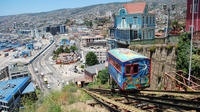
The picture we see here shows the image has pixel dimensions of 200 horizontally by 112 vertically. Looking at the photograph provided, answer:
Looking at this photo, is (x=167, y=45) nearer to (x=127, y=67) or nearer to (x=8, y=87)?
(x=127, y=67)

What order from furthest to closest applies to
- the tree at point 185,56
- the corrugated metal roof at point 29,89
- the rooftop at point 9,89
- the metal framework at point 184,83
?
the corrugated metal roof at point 29,89
the rooftop at point 9,89
the tree at point 185,56
the metal framework at point 184,83

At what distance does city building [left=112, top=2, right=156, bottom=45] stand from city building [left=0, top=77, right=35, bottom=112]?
1756cm

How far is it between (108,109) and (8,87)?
22170 mm

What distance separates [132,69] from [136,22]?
11.5m

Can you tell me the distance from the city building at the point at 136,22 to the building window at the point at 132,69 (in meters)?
9.75

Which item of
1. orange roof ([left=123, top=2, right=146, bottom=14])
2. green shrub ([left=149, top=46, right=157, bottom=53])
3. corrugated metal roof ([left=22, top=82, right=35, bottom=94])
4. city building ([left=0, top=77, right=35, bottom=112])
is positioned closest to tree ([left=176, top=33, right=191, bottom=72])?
green shrub ([left=149, top=46, right=157, bottom=53])

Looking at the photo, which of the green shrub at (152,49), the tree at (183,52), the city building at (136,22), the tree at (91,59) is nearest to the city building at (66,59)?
the tree at (91,59)

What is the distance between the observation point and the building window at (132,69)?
334 inches

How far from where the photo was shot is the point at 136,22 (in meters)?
18.8

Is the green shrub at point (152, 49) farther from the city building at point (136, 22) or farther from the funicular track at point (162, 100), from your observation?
the funicular track at point (162, 100)

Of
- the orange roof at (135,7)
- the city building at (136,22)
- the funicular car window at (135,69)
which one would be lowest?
the funicular car window at (135,69)

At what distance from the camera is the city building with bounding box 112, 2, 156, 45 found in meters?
18.6

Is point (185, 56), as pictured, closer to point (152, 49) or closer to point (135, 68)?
point (152, 49)

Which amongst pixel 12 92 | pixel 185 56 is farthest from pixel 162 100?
pixel 12 92
